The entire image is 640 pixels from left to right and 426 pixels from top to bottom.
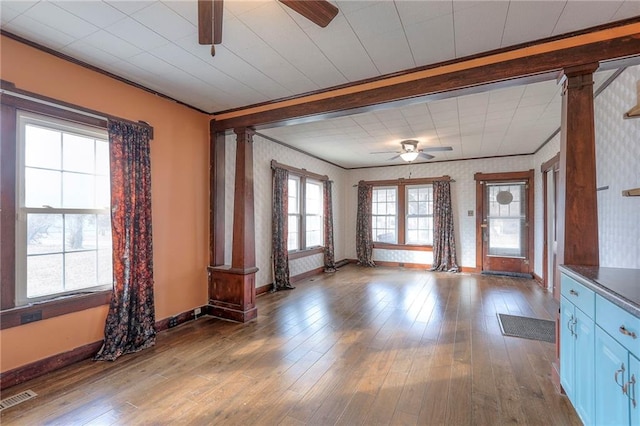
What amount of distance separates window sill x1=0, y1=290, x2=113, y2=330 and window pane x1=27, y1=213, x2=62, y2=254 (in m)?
0.44

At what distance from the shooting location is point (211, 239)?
4.05m

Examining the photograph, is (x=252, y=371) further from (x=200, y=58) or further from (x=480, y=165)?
(x=480, y=165)

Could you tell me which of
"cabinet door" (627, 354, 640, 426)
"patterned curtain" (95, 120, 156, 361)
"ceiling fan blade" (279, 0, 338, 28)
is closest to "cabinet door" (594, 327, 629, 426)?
"cabinet door" (627, 354, 640, 426)

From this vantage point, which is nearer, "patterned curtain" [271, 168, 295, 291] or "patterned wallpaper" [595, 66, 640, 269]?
"patterned wallpaper" [595, 66, 640, 269]

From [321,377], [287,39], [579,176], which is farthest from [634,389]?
[287,39]

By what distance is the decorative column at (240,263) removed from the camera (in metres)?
3.78

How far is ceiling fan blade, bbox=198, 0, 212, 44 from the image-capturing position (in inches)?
62.3

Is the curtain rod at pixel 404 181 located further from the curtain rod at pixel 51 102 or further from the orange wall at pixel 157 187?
the curtain rod at pixel 51 102

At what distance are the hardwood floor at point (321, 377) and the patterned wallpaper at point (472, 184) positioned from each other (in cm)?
128

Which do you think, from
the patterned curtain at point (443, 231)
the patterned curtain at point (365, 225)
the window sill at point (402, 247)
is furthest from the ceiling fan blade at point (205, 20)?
the window sill at point (402, 247)

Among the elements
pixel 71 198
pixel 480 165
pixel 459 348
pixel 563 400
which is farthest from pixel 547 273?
pixel 71 198

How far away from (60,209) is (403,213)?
6.64 metres

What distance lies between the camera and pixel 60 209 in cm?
264

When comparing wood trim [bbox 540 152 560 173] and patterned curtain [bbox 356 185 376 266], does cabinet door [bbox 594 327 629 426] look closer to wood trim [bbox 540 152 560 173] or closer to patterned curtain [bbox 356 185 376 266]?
wood trim [bbox 540 152 560 173]
